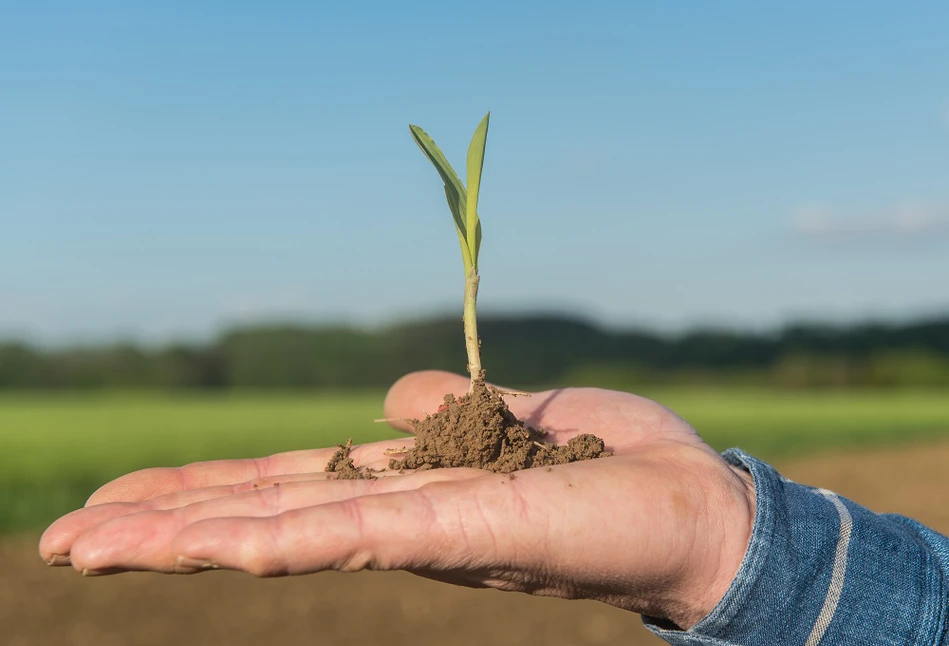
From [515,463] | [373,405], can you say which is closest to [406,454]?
[515,463]

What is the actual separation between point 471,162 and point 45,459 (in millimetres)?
9395

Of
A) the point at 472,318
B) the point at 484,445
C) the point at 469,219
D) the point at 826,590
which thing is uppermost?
the point at 469,219

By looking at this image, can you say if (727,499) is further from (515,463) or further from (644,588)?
(515,463)

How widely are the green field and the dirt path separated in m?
1.45

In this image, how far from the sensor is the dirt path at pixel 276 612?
17.3ft

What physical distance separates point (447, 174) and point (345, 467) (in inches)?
38.0

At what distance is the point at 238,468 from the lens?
2365mm

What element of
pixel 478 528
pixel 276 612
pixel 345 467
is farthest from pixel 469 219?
pixel 276 612

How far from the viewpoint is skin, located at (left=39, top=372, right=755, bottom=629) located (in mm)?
1528

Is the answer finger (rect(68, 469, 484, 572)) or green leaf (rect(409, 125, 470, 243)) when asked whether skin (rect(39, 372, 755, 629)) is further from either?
green leaf (rect(409, 125, 470, 243))

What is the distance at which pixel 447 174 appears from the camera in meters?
2.27

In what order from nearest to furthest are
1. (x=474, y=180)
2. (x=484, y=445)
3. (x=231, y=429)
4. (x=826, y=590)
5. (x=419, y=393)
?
1. (x=826, y=590)
2. (x=484, y=445)
3. (x=474, y=180)
4. (x=419, y=393)
5. (x=231, y=429)

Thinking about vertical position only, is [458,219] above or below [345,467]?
above

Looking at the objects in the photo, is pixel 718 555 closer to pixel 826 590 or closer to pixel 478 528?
pixel 826 590
